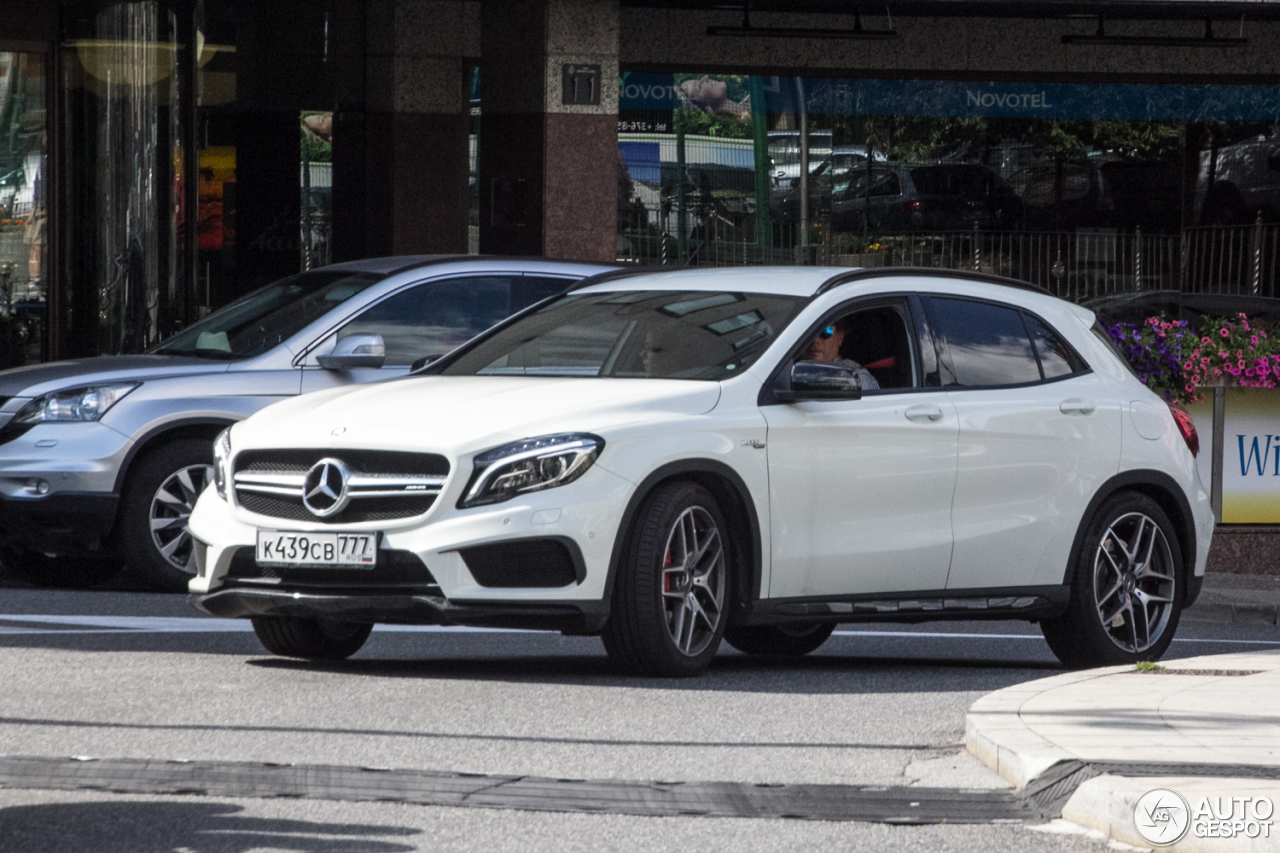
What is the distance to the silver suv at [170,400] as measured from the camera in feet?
37.0

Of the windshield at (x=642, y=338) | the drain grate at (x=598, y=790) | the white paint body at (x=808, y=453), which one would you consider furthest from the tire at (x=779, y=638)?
the drain grate at (x=598, y=790)

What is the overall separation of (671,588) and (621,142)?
1329 cm

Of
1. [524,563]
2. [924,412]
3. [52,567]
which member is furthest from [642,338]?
[52,567]

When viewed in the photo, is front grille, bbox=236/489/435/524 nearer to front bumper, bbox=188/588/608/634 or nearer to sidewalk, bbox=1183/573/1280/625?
front bumper, bbox=188/588/608/634

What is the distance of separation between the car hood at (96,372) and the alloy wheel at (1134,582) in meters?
4.58

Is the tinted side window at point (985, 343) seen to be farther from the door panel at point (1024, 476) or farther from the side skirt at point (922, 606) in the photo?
the side skirt at point (922, 606)

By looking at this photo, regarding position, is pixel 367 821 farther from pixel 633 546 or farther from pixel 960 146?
pixel 960 146

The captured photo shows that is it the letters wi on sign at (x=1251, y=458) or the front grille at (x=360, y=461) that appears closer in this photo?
the front grille at (x=360, y=461)

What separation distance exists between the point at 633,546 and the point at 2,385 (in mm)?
4869

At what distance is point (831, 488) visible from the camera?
28.5 ft

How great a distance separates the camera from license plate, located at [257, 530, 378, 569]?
26.1 ft

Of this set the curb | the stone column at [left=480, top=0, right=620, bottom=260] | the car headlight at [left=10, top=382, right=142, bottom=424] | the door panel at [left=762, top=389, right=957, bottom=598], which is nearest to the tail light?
the door panel at [left=762, top=389, right=957, bottom=598]

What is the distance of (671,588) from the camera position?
8219 millimetres

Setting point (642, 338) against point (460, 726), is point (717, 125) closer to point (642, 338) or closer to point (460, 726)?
point (642, 338)
